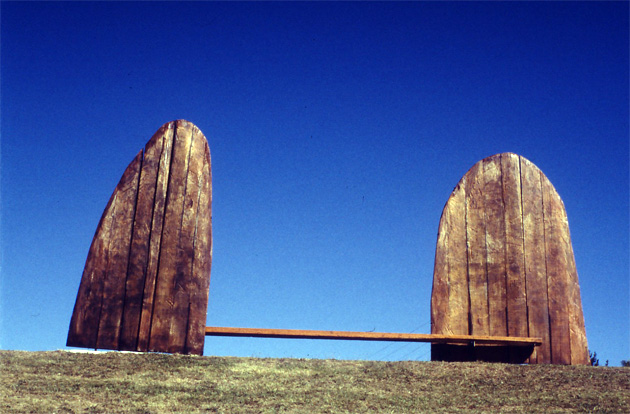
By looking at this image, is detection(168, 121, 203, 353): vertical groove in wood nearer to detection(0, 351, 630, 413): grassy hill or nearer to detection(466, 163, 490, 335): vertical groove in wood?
detection(0, 351, 630, 413): grassy hill

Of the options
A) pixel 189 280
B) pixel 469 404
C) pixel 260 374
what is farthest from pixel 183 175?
pixel 469 404

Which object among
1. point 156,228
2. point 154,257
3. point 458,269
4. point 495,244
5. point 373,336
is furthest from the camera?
point 495,244

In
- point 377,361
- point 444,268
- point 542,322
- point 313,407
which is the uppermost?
point 444,268

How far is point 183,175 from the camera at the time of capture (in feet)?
27.7

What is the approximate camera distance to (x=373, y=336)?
803 cm

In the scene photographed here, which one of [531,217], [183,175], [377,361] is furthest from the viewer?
[531,217]

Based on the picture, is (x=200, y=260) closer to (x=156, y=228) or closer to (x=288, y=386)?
(x=156, y=228)

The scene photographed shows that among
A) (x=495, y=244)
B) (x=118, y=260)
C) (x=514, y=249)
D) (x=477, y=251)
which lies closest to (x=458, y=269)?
(x=477, y=251)

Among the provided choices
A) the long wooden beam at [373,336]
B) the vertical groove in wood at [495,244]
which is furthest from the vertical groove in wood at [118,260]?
the vertical groove in wood at [495,244]

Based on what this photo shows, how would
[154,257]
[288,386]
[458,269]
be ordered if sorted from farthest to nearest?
[458,269] < [154,257] < [288,386]

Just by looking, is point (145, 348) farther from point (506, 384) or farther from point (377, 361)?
point (506, 384)

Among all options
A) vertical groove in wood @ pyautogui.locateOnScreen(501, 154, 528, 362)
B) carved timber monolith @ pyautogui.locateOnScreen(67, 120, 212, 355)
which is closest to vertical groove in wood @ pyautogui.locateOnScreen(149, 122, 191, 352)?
carved timber monolith @ pyautogui.locateOnScreen(67, 120, 212, 355)

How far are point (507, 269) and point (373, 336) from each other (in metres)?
2.02

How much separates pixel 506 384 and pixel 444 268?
6.53 ft
